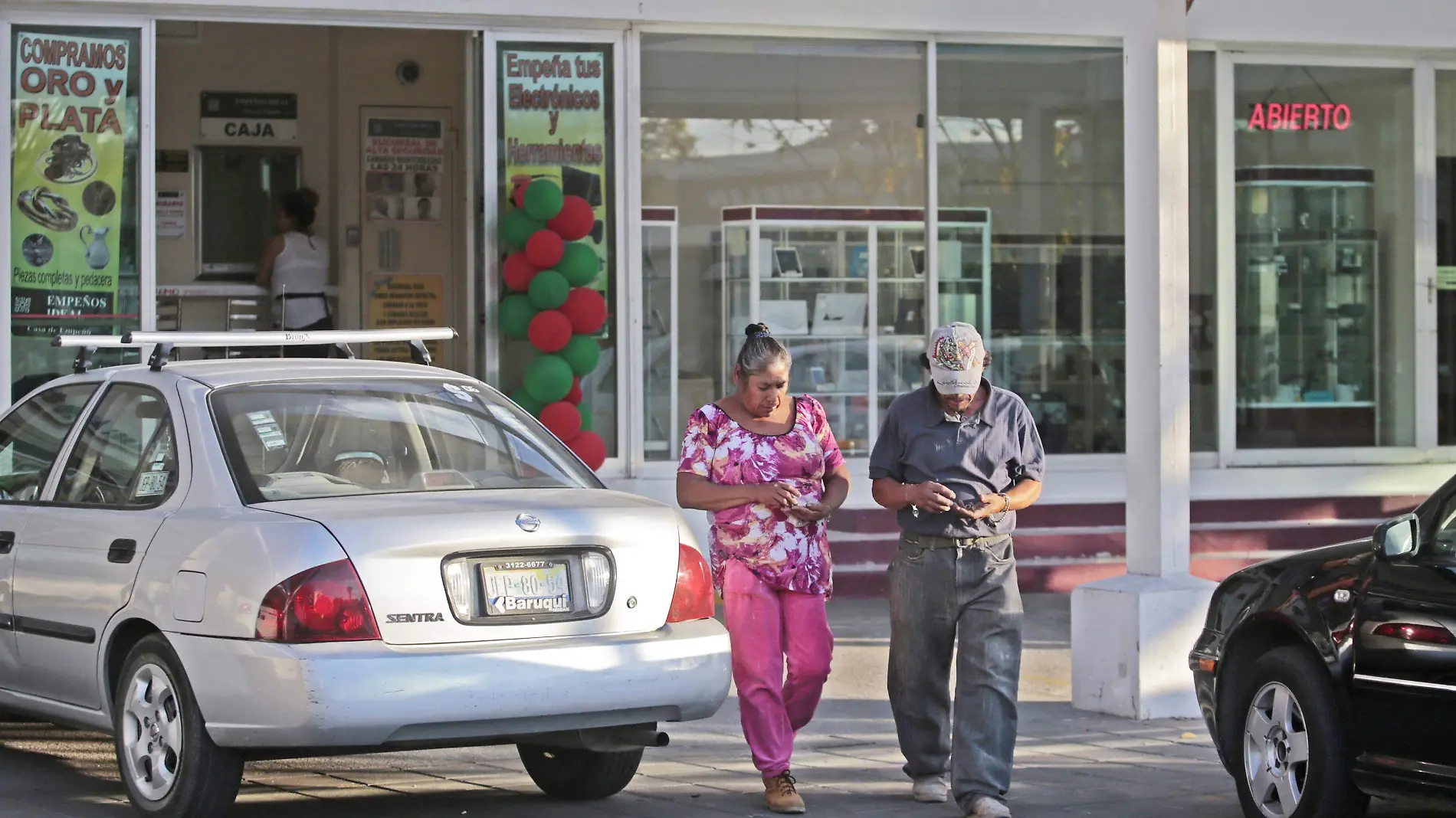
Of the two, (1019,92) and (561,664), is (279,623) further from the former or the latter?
(1019,92)

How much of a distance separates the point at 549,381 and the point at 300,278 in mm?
3642

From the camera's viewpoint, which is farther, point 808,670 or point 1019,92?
point 1019,92

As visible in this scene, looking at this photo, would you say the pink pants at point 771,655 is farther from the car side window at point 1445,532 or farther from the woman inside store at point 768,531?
the car side window at point 1445,532

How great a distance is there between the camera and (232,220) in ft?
47.6

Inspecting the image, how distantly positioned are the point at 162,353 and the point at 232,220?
8.44 metres

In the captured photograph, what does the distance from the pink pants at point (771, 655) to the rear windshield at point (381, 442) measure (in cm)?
67

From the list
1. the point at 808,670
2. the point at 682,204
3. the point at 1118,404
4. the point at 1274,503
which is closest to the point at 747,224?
the point at 682,204

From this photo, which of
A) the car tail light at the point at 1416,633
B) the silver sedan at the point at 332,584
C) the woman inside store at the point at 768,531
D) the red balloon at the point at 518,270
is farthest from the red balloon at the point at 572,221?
the car tail light at the point at 1416,633

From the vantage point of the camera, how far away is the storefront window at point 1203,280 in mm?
12969

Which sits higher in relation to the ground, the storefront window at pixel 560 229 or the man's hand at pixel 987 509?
the storefront window at pixel 560 229

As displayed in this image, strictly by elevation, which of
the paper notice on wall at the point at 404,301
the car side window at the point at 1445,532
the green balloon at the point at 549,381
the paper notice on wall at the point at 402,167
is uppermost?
the paper notice on wall at the point at 402,167

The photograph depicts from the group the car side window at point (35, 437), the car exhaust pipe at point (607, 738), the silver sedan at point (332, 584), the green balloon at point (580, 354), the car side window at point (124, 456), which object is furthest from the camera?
the green balloon at point (580, 354)

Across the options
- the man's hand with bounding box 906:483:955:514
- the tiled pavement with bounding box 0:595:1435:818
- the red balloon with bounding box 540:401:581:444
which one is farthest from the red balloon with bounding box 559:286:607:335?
the man's hand with bounding box 906:483:955:514

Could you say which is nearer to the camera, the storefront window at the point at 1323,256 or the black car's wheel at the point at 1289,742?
the black car's wheel at the point at 1289,742
